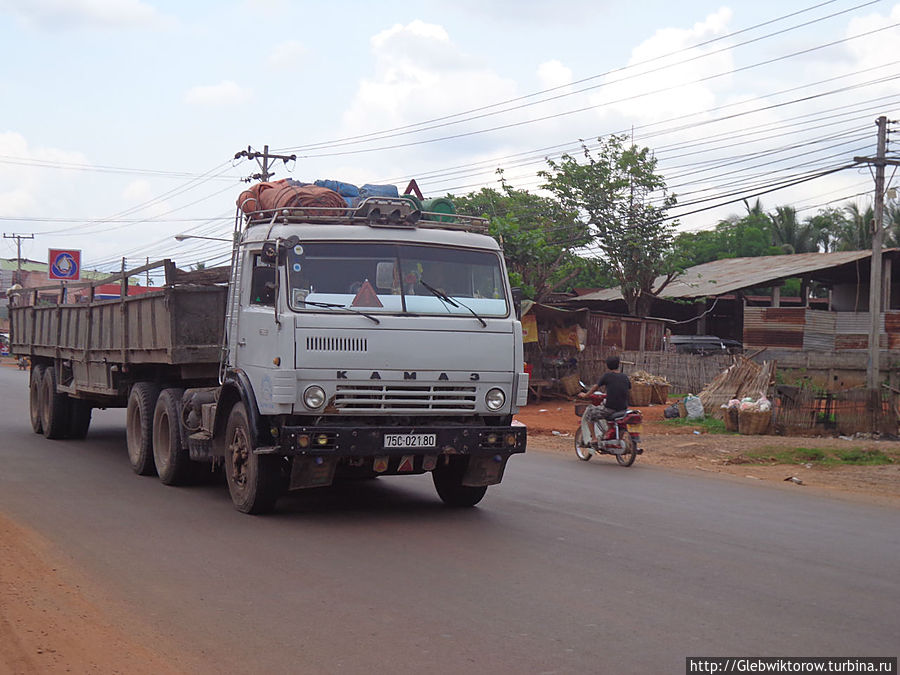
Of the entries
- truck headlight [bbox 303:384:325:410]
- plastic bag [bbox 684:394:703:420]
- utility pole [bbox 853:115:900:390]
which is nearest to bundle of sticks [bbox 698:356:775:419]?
plastic bag [bbox 684:394:703:420]

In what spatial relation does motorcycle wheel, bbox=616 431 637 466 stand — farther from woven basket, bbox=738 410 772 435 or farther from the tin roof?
the tin roof

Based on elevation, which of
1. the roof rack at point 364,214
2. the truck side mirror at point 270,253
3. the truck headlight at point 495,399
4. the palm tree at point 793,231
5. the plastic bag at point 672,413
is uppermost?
the palm tree at point 793,231

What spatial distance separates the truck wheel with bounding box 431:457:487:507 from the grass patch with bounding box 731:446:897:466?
6.85m

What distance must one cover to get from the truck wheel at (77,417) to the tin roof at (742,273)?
23.8m

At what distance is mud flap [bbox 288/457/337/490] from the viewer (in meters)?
8.36

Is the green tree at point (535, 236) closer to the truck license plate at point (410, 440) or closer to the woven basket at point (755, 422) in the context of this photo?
the woven basket at point (755, 422)

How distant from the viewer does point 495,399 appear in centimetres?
855

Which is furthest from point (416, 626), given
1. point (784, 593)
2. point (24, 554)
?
point (24, 554)

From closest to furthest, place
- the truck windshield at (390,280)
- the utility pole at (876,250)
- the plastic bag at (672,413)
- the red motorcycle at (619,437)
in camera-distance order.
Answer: the truck windshield at (390,280) → the red motorcycle at (619,437) → the utility pole at (876,250) → the plastic bag at (672,413)

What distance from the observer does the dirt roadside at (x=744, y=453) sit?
1246 centimetres

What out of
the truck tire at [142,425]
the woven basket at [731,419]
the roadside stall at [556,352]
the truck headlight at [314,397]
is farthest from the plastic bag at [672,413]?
the truck headlight at [314,397]

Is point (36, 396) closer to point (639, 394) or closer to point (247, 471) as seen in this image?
point (247, 471)

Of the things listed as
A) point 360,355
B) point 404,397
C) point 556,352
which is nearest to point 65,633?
point 360,355

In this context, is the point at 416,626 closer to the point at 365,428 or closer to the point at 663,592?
the point at 663,592
